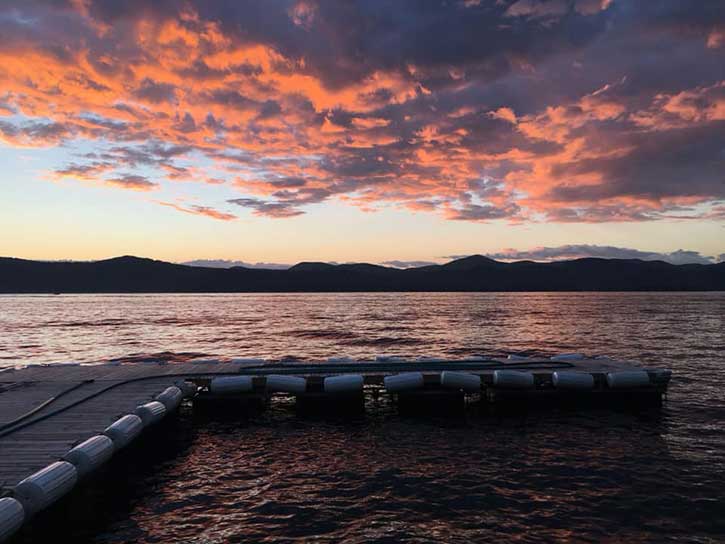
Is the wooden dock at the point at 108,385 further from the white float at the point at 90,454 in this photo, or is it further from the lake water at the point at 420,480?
the lake water at the point at 420,480

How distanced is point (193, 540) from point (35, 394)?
10.9 meters

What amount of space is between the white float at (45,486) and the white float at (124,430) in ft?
8.41

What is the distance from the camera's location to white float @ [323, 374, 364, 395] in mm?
20828

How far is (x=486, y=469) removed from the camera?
15219 mm

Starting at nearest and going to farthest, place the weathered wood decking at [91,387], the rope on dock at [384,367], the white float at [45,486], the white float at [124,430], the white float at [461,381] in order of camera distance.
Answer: the white float at [45,486]
the weathered wood decking at [91,387]
the white float at [124,430]
the white float at [461,381]
the rope on dock at [384,367]

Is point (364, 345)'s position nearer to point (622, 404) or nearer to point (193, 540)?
point (622, 404)

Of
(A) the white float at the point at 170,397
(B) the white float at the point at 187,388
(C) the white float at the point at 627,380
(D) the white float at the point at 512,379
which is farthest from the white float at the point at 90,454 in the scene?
(C) the white float at the point at 627,380

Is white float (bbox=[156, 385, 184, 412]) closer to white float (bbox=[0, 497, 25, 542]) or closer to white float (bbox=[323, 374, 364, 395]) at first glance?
white float (bbox=[323, 374, 364, 395])

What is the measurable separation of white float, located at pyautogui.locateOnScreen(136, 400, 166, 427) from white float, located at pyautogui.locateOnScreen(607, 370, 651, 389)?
17995 mm

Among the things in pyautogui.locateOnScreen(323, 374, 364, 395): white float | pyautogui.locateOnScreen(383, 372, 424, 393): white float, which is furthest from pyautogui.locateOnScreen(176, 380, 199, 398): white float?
pyautogui.locateOnScreen(383, 372, 424, 393): white float

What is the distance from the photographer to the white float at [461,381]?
21109 mm

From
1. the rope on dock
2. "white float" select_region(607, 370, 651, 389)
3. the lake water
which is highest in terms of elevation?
the rope on dock

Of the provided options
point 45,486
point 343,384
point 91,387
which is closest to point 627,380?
point 343,384

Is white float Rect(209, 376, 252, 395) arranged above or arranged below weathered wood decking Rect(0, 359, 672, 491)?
below
